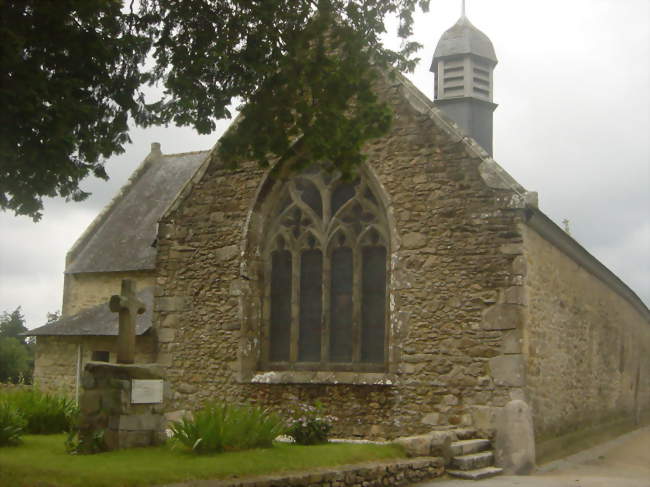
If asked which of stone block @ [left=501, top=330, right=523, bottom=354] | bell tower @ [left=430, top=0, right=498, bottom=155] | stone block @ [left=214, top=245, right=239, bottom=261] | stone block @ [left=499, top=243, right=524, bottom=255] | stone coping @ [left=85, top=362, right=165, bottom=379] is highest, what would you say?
bell tower @ [left=430, top=0, right=498, bottom=155]

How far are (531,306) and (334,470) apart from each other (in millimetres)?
4981

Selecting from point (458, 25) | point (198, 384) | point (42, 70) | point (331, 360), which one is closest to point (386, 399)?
point (331, 360)

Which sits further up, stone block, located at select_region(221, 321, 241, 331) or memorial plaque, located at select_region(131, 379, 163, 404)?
stone block, located at select_region(221, 321, 241, 331)

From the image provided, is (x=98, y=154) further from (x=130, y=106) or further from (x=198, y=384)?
(x=198, y=384)

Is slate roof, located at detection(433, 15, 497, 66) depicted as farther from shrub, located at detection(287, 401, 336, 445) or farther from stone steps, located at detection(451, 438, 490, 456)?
shrub, located at detection(287, 401, 336, 445)

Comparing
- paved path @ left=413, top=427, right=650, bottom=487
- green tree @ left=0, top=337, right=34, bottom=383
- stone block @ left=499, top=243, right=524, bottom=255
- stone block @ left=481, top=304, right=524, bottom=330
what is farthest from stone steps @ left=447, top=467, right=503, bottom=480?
green tree @ left=0, top=337, right=34, bottom=383

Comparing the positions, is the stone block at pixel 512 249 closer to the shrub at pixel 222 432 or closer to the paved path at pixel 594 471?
the paved path at pixel 594 471

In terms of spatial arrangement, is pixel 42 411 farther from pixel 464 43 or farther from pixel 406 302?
pixel 464 43

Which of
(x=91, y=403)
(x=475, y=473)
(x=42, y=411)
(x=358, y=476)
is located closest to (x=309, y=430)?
(x=358, y=476)

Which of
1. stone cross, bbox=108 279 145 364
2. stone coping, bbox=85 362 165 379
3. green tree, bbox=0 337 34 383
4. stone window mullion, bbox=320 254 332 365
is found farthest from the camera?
A: green tree, bbox=0 337 34 383

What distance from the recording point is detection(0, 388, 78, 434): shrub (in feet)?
40.1

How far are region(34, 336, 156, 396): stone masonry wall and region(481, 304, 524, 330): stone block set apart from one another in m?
9.80

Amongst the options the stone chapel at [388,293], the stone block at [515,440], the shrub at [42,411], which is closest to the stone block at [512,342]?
the stone chapel at [388,293]

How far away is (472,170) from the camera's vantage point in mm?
12805
